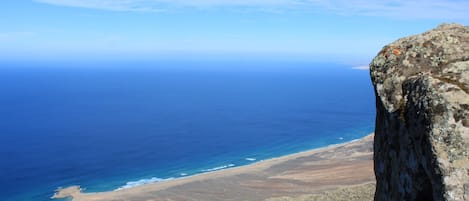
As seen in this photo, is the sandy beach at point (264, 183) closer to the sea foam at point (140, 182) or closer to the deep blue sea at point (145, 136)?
the sea foam at point (140, 182)

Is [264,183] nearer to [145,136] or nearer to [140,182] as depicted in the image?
[140,182]

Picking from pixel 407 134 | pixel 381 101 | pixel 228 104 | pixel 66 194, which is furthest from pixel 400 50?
pixel 228 104

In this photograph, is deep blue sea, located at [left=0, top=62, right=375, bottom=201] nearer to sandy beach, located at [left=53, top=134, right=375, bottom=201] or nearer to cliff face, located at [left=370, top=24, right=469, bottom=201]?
sandy beach, located at [left=53, top=134, right=375, bottom=201]

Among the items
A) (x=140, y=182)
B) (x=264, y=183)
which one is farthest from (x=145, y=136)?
(x=264, y=183)

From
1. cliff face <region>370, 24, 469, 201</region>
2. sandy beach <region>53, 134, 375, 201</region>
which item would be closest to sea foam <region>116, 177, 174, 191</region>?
sandy beach <region>53, 134, 375, 201</region>

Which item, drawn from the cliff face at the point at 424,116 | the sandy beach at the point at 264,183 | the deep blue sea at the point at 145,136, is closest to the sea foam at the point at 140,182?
the deep blue sea at the point at 145,136
